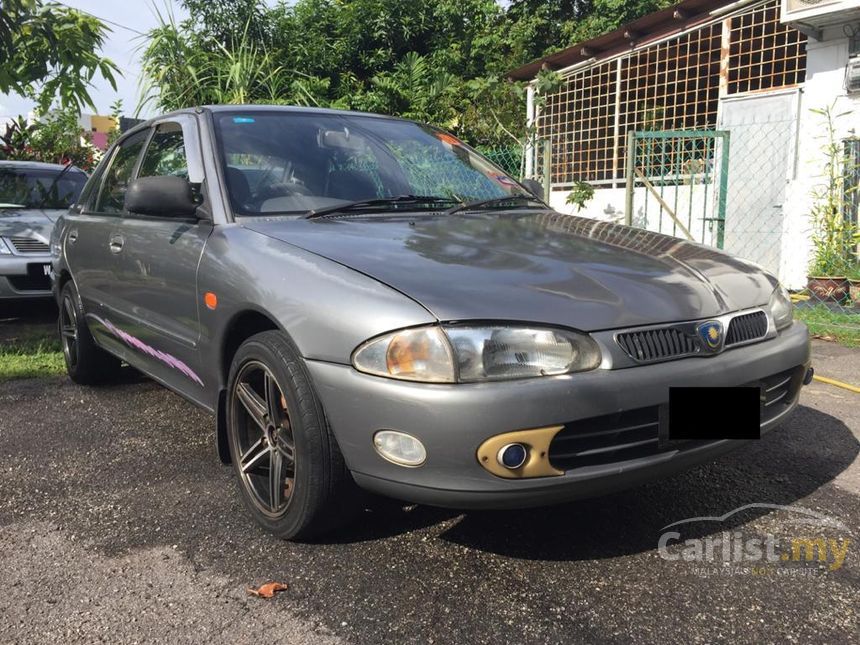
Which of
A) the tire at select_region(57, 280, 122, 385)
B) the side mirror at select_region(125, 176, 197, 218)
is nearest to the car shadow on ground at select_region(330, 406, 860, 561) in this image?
the side mirror at select_region(125, 176, 197, 218)

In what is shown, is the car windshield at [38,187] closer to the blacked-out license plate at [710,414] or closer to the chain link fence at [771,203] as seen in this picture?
the chain link fence at [771,203]

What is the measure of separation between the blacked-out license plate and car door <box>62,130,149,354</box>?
272 centimetres

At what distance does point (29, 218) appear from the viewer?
22.5 feet

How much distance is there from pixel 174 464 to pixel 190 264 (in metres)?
0.92

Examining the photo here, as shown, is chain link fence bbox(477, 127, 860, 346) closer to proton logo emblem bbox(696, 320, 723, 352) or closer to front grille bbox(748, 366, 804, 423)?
front grille bbox(748, 366, 804, 423)

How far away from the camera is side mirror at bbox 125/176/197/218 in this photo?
2.92 meters

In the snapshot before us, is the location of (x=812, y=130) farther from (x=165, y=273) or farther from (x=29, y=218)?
(x=29, y=218)

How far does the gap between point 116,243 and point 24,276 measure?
3.26 meters

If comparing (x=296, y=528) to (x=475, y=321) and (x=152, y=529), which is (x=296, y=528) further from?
(x=475, y=321)

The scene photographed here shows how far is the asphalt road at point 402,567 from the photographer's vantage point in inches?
80.4

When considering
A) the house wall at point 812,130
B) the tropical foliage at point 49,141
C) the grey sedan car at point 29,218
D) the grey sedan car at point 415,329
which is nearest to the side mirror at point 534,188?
the grey sedan car at point 415,329

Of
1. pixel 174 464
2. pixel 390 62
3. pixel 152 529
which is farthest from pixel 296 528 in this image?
pixel 390 62

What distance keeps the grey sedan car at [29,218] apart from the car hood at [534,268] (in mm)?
4532

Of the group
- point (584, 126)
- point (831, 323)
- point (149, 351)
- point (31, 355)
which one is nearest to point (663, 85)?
point (584, 126)
